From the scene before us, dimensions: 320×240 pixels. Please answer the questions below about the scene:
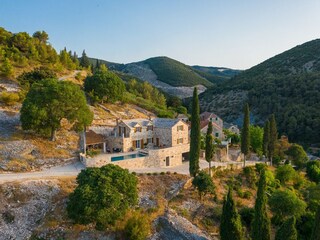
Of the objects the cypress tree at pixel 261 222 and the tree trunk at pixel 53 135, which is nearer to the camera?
the cypress tree at pixel 261 222

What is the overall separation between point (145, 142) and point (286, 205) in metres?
22.5

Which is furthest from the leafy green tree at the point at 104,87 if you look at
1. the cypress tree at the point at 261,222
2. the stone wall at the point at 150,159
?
the cypress tree at the point at 261,222

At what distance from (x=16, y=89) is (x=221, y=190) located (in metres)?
42.5

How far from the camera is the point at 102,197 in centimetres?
2734

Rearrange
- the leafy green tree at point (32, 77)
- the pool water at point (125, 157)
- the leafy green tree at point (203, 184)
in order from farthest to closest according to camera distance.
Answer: the leafy green tree at point (32, 77) < the pool water at point (125, 157) < the leafy green tree at point (203, 184)

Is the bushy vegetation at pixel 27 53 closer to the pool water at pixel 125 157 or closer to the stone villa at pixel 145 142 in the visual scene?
the stone villa at pixel 145 142

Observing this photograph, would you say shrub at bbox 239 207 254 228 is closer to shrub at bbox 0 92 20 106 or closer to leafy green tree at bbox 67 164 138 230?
leafy green tree at bbox 67 164 138 230

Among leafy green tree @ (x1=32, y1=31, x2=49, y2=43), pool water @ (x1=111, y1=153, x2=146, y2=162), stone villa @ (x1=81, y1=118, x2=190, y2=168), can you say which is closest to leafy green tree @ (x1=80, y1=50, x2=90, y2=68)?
leafy green tree @ (x1=32, y1=31, x2=49, y2=43)

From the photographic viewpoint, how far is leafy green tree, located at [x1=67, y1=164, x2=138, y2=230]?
26875mm

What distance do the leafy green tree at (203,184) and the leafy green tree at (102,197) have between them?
841 cm

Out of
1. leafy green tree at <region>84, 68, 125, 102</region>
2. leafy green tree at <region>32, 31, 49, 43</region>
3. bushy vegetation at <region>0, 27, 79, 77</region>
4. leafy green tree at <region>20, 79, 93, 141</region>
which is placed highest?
leafy green tree at <region>32, 31, 49, 43</region>

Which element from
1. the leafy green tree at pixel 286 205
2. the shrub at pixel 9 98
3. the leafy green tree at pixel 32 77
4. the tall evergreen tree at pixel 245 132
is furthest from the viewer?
the leafy green tree at pixel 32 77

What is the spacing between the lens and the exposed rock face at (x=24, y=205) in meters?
27.1

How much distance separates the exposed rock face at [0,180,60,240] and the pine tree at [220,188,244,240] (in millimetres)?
16994
